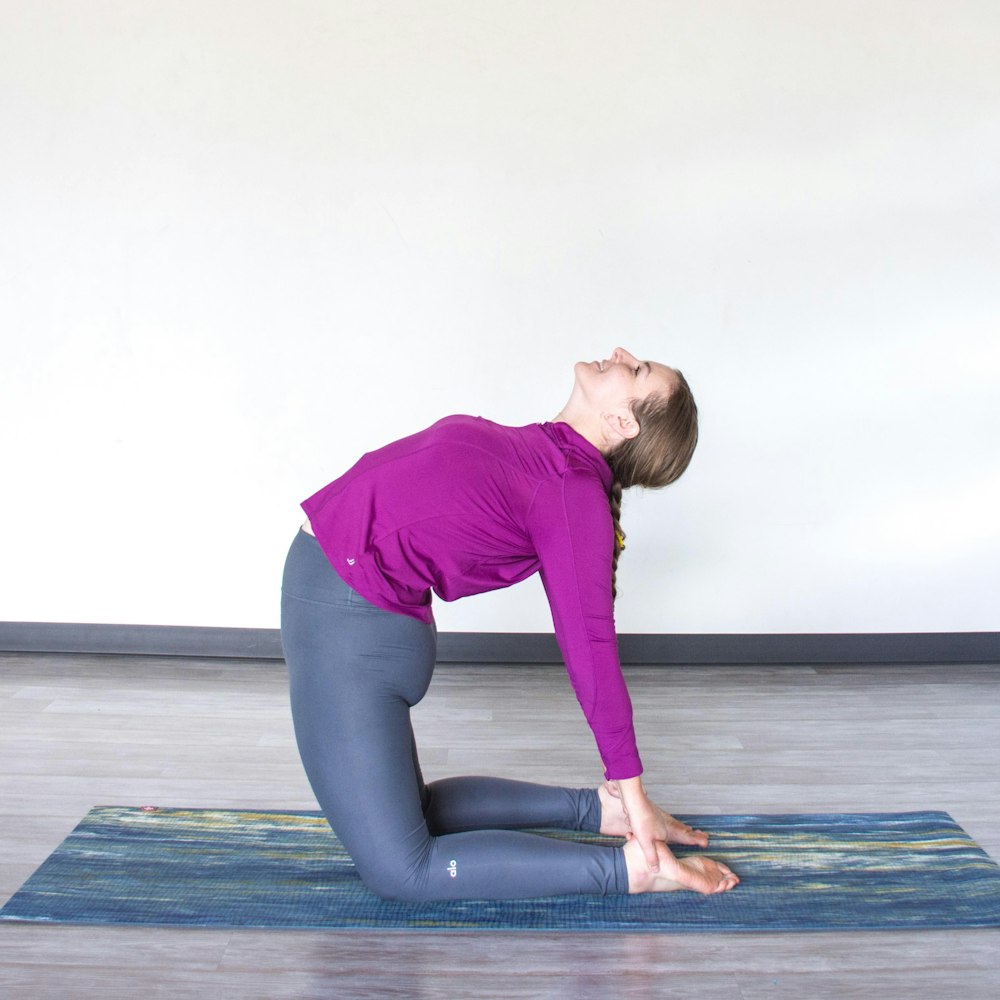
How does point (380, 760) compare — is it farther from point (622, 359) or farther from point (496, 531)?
point (622, 359)

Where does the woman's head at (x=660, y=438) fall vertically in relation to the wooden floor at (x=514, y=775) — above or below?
above

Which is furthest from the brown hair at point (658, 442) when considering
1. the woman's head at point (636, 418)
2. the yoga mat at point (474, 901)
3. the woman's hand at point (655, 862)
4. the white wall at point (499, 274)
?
the white wall at point (499, 274)

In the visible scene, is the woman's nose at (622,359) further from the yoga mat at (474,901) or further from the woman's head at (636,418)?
the yoga mat at (474,901)

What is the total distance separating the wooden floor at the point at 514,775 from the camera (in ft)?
5.35

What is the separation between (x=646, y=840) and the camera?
177 centimetres

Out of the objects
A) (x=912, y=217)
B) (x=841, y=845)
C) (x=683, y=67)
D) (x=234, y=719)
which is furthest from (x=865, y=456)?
(x=234, y=719)

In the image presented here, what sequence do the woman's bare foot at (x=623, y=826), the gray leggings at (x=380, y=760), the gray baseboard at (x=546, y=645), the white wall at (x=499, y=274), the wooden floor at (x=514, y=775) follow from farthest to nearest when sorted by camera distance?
the gray baseboard at (x=546, y=645)
the white wall at (x=499, y=274)
the woman's bare foot at (x=623, y=826)
the gray leggings at (x=380, y=760)
the wooden floor at (x=514, y=775)

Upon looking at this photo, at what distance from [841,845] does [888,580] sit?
1397mm

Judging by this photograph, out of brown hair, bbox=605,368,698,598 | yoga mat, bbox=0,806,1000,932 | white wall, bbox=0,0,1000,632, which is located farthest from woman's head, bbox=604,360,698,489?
white wall, bbox=0,0,1000,632

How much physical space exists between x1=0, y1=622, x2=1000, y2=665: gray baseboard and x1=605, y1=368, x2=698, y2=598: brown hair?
5.12ft

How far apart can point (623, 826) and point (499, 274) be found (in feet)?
5.56

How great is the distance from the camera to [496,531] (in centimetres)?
172

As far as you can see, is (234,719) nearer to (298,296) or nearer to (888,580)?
(298,296)

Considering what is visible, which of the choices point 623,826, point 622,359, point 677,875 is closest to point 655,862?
point 677,875
